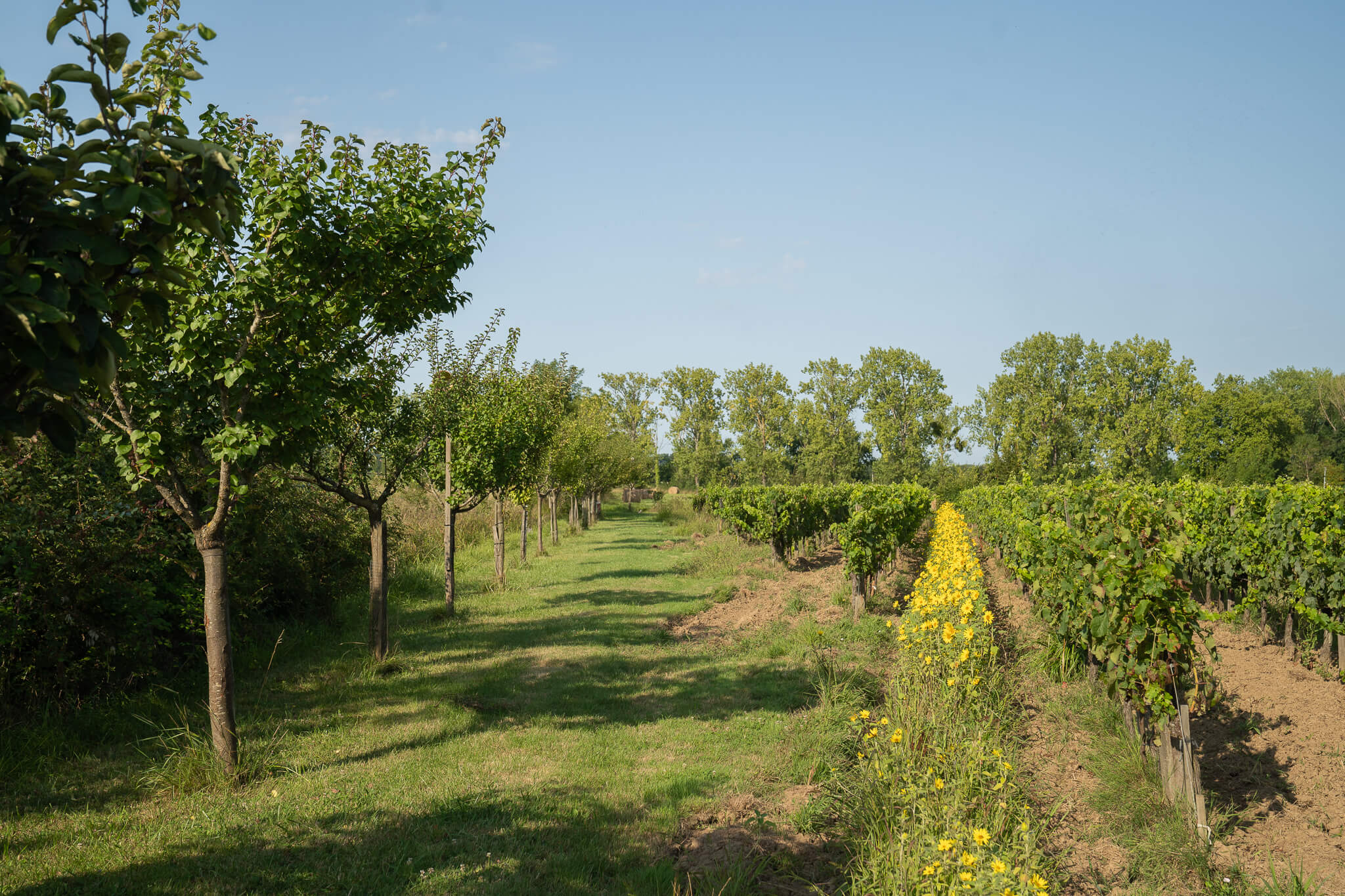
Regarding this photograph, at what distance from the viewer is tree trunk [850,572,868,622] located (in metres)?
11.0

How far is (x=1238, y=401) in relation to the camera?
167ft

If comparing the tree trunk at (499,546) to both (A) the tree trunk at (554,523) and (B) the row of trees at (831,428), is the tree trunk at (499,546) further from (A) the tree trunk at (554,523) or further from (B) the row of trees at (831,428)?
(B) the row of trees at (831,428)

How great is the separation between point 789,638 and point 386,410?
6.19 m

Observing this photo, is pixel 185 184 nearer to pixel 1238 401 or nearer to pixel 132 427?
pixel 132 427

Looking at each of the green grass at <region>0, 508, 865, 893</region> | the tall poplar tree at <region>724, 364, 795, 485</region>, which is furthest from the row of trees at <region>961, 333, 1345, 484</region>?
the green grass at <region>0, 508, 865, 893</region>

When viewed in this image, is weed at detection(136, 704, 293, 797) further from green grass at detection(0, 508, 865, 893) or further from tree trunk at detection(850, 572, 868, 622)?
tree trunk at detection(850, 572, 868, 622)

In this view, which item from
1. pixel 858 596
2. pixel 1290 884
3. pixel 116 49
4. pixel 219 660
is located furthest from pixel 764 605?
pixel 116 49

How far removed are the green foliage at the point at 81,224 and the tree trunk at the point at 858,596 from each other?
32.7ft

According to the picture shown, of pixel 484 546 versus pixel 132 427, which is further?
pixel 484 546

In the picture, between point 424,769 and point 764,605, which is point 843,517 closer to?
point 764,605

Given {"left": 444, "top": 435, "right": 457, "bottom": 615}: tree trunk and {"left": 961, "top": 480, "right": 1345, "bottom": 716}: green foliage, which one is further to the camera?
{"left": 444, "top": 435, "right": 457, "bottom": 615}: tree trunk

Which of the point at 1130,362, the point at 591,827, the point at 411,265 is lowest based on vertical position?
the point at 591,827

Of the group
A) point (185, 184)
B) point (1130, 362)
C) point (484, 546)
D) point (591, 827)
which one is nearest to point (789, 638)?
point (591, 827)

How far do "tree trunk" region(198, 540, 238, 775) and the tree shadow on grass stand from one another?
110cm
